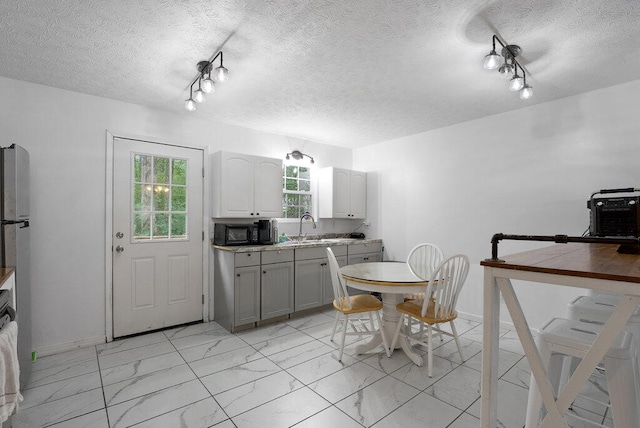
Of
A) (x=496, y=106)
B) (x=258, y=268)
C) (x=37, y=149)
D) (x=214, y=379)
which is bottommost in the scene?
(x=214, y=379)

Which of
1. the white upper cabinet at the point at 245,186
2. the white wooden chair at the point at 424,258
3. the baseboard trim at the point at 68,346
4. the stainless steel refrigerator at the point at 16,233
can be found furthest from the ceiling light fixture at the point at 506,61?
the baseboard trim at the point at 68,346

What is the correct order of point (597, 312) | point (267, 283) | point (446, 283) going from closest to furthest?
1. point (597, 312)
2. point (446, 283)
3. point (267, 283)

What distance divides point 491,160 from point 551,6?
81.5 inches

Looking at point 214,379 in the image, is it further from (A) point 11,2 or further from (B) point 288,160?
(B) point 288,160

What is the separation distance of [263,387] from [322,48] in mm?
2479

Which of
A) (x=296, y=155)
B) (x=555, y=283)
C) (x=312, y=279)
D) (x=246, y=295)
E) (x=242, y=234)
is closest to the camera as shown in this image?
(x=555, y=283)

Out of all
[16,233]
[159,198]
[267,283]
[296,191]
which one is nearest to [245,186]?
[159,198]

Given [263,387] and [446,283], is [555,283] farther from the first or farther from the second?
[263,387]

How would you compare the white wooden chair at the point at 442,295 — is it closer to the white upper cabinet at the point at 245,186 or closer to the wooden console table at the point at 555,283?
the wooden console table at the point at 555,283

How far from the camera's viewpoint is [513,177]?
3.46 m

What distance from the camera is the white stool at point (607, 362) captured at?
126 cm

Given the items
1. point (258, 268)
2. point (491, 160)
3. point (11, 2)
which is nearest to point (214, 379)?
point (258, 268)

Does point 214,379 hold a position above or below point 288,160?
below

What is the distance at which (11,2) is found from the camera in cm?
175
